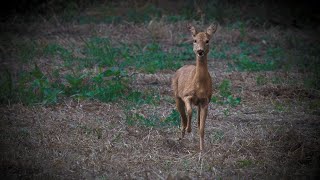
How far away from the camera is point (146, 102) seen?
995 cm

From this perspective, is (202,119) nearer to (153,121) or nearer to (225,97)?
(153,121)

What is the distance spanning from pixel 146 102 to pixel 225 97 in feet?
4.61

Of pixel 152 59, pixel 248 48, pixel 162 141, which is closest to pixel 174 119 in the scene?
pixel 162 141

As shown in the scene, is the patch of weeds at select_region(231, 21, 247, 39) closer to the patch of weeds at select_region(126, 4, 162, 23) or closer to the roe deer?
the patch of weeds at select_region(126, 4, 162, 23)

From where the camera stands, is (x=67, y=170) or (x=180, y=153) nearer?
(x=67, y=170)

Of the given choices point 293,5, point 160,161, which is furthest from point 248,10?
point 160,161

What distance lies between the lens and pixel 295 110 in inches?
392

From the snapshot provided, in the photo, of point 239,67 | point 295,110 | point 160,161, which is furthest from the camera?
point 239,67

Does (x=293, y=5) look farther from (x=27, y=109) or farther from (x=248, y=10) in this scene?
(x=27, y=109)

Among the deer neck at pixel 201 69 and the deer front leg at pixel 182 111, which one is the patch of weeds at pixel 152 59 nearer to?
the deer front leg at pixel 182 111

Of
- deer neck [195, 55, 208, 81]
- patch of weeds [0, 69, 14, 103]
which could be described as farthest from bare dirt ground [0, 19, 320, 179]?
deer neck [195, 55, 208, 81]

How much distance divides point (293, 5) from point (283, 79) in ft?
26.1

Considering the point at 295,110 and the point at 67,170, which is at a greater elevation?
the point at 67,170

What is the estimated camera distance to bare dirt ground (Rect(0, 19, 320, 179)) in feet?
22.5
